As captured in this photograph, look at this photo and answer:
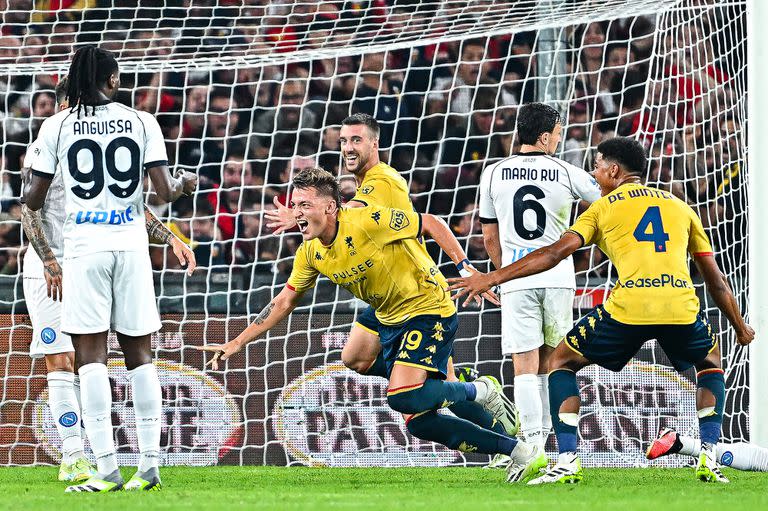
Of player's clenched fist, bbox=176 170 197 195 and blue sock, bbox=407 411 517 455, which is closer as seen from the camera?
player's clenched fist, bbox=176 170 197 195

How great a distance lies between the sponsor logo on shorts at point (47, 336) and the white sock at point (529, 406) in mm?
2418

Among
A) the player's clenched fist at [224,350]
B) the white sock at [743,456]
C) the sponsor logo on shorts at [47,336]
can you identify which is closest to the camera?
the player's clenched fist at [224,350]

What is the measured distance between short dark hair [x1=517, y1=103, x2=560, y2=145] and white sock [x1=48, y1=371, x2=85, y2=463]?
2.70 m

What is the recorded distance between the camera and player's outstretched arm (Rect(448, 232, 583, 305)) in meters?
4.89

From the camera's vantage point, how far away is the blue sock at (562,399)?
17.5 feet

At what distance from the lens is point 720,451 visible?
5914mm

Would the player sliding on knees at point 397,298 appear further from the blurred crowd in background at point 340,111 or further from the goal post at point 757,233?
the blurred crowd in background at point 340,111

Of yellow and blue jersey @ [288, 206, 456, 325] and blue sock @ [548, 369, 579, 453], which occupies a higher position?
yellow and blue jersey @ [288, 206, 456, 325]

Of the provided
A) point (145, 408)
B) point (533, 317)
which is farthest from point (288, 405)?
point (145, 408)

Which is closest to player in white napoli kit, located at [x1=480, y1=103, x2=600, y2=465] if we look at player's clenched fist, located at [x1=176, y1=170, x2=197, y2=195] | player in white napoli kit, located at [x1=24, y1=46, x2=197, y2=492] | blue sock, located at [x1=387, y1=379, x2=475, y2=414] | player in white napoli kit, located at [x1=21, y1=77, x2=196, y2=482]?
blue sock, located at [x1=387, y1=379, x2=475, y2=414]

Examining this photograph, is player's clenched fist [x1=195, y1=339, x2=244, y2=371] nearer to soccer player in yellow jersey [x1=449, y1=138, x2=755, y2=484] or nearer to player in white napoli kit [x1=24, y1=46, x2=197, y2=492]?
player in white napoli kit [x1=24, y1=46, x2=197, y2=492]

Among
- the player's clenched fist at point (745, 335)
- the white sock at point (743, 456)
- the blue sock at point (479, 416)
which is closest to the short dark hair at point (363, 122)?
the blue sock at point (479, 416)

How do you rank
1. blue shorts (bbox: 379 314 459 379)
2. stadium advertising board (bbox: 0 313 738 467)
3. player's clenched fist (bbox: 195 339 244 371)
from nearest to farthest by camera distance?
player's clenched fist (bbox: 195 339 244 371), blue shorts (bbox: 379 314 459 379), stadium advertising board (bbox: 0 313 738 467)

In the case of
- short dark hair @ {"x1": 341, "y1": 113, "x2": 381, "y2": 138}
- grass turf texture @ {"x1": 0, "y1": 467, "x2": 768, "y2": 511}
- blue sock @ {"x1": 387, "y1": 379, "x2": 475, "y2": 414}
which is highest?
short dark hair @ {"x1": 341, "y1": 113, "x2": 381, "y2": 138}
